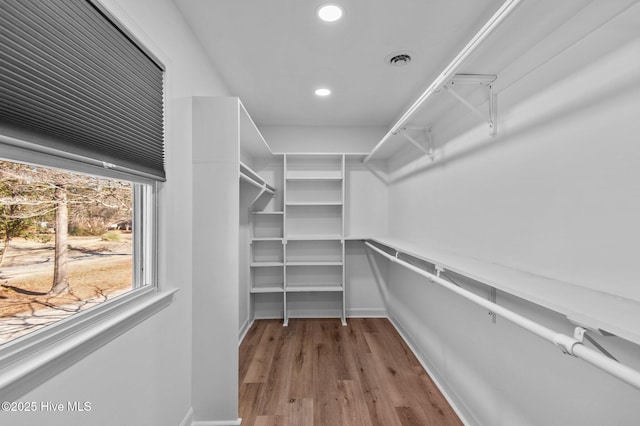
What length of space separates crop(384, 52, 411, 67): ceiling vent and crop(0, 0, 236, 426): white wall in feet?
→ 4.23

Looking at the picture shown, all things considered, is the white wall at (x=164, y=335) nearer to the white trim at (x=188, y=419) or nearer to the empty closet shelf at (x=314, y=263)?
the white trim at (x=188, y=419)

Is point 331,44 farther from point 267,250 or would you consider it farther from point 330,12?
point 267,250

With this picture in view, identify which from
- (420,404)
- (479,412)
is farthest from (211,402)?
(479,412)

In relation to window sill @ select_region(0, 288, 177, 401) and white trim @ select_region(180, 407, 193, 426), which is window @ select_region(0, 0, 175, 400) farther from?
white trim @ select_region(180, 407, 193, 426)

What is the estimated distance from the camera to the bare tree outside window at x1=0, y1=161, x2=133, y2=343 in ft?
2.54

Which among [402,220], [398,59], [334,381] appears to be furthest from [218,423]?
[398,59]

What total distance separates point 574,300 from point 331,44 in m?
1.81

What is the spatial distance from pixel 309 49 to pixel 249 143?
3.70ft

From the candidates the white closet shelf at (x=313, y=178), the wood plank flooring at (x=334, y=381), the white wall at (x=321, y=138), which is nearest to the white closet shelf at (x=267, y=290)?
the wood plank flooring at (x=334, y=381)

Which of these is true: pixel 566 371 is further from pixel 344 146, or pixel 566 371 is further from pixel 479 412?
pixel 344 146

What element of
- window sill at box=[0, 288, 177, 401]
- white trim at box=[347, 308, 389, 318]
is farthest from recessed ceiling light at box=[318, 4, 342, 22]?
white trim at box=[347, 308, 389, 318]

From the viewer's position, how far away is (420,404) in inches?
73.6

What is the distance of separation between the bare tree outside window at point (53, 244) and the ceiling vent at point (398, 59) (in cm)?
184

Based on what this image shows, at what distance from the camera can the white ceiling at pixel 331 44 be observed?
150 centimetres
